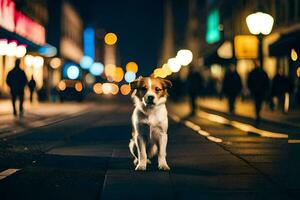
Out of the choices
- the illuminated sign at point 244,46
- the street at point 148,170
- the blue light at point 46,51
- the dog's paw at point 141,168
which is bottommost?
the street at point 148,170

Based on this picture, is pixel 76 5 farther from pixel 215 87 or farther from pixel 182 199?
pixel 182 199

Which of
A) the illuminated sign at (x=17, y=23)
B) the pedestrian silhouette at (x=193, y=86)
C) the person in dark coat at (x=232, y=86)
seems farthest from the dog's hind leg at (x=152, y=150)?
the illuminated sign at (x=17, y=23)

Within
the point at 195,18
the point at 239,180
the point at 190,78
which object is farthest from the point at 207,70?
the point at 239,180

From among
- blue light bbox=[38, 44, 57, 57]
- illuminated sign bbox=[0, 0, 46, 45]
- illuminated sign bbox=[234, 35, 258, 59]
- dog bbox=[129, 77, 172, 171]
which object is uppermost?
illuminated sign bbox=[0, 0, 46, 45]

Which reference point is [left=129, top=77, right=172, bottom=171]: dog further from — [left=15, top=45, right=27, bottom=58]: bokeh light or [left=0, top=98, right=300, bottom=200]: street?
[left=15, top=45, right=27, bottom=58]: bokeh light

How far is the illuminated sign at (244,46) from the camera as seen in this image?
31242 mm

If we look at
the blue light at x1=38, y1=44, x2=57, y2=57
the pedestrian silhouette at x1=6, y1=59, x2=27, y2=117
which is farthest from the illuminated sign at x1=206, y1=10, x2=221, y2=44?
the pedestrian silhouette at x1=6, y1=59, x2=27, y2=117

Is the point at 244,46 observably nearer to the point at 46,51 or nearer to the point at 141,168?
the point at 141,168

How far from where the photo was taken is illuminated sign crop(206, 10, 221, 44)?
267ft

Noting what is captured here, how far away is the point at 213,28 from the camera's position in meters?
85.6

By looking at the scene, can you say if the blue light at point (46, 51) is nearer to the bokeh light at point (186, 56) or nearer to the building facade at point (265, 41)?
the bokeh light at point (186, 56)

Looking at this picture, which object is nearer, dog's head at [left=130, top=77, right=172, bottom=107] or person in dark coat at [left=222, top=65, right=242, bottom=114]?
dog's head at [left=130, top=77, right=172, bottom=107]

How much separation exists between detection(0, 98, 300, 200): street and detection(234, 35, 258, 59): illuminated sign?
14585mm

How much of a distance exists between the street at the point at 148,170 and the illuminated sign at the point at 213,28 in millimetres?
65118
